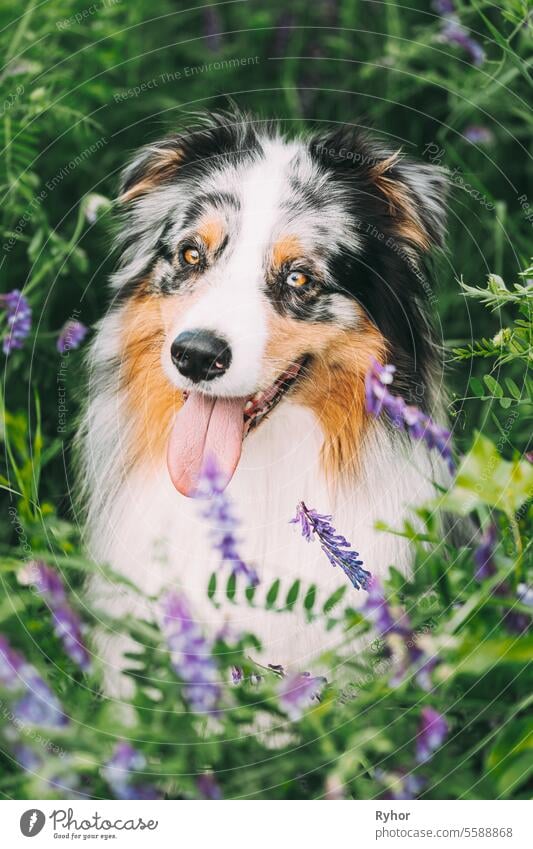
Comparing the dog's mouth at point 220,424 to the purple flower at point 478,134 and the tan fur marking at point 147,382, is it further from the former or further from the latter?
the purple flower at point 478,134

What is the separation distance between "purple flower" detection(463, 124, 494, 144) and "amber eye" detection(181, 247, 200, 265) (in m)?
1.65

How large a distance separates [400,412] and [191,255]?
61 cm

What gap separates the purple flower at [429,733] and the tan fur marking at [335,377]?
69 centimetres

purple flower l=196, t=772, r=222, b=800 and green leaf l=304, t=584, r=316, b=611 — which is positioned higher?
green leaf l=304, t=584, r=316, b=611

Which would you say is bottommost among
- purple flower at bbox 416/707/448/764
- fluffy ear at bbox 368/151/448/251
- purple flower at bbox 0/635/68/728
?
purple flower at bbox 0/635/68/728

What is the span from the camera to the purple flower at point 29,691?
65.9 inches

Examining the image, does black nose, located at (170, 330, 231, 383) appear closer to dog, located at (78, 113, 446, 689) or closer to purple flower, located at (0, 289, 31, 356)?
dog, located at (78, 113, 446, 689)

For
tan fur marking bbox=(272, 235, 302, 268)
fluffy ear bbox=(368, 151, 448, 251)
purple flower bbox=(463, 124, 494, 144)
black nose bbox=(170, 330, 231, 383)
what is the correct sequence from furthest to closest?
1. purple flower bbox=(463, 124, 494, 144)
2. fluffy ear bbox=(368, 151, 448, 251)
3. tan fur marking bbox=(272, 235, 302, 268)
4. black nose bbox=(170, 330, 231, 383)

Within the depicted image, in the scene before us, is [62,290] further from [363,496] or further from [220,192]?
[363,496]

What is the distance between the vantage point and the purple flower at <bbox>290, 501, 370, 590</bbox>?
6.68 ft

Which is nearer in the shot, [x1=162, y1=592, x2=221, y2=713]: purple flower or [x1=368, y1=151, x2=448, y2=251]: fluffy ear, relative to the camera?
[x1=162, y1=592, x2=221, y2=713]: purple flower
